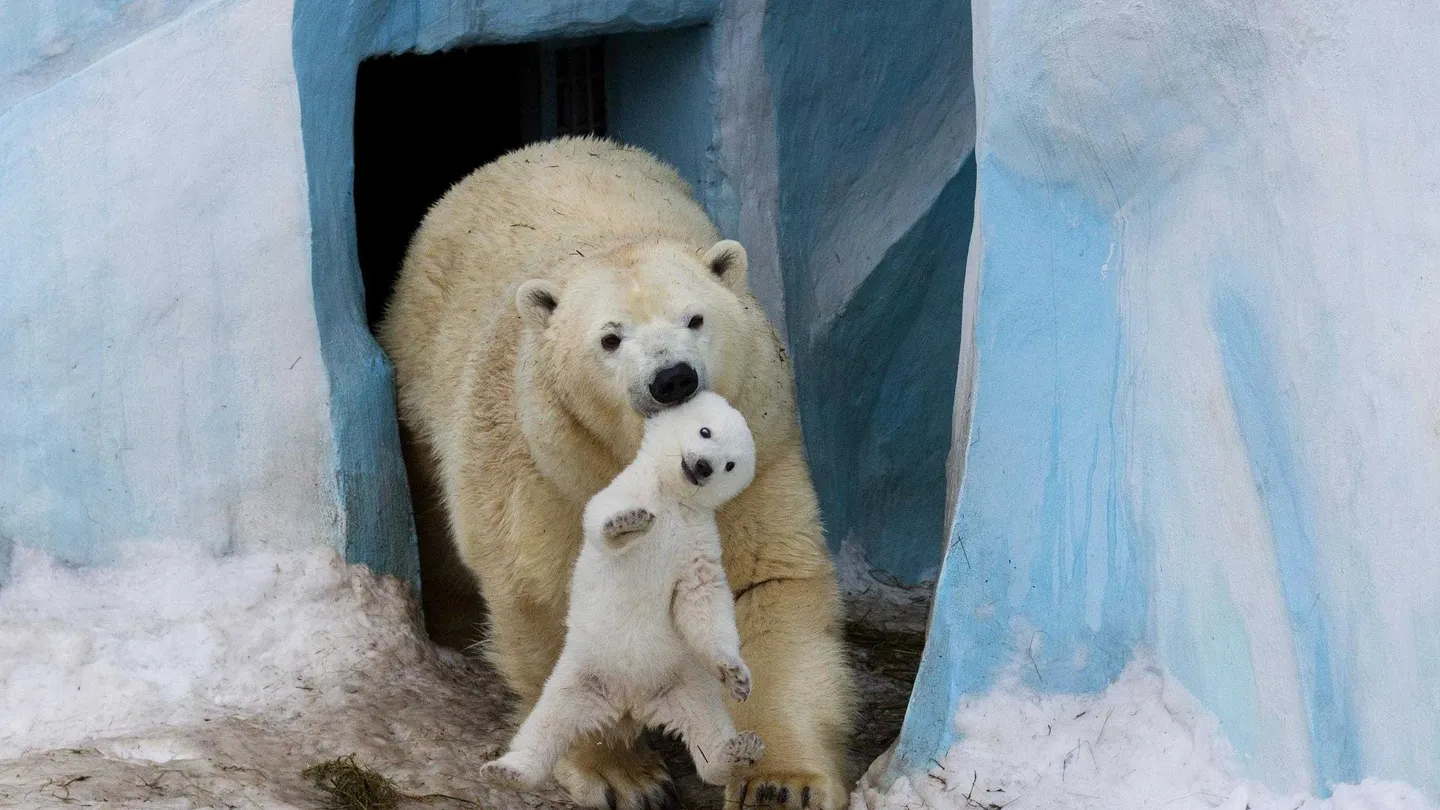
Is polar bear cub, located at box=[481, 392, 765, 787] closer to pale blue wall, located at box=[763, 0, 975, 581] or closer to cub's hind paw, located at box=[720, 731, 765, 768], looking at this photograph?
cub's hind paw, located at box=[720, 731, 765, 768]

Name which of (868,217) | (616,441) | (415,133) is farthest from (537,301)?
(415,133)

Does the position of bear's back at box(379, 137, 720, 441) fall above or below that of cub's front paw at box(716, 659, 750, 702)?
above

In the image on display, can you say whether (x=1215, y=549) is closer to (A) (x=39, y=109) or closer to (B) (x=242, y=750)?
(B) (x=242, y=750)

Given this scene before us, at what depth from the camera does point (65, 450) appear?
4.69 meters

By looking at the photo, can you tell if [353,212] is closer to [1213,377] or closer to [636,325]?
[636,325]

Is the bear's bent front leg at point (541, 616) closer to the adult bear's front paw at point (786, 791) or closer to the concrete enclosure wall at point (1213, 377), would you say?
the adult bear's front paw at point (786, 791)

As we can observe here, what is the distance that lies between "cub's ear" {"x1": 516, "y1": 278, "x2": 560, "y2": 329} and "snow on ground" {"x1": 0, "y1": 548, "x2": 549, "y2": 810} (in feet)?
3.60

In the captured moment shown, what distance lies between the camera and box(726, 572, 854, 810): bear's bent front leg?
3934 mm

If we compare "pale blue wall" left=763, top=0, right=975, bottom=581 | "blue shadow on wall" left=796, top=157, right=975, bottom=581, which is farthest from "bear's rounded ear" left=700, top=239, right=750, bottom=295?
"blue shadow on wall" left=796, top=157, right=975, bottom=581

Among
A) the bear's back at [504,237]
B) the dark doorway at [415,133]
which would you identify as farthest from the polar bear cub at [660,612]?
the dark doorway at [415,133]

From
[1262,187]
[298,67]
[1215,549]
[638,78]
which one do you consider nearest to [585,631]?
[1215,549]

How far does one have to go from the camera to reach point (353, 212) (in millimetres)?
5031

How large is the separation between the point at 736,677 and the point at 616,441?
910mm

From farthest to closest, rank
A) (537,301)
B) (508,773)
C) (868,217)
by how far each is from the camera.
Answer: (868,217)
(537,301)
(508,773)
